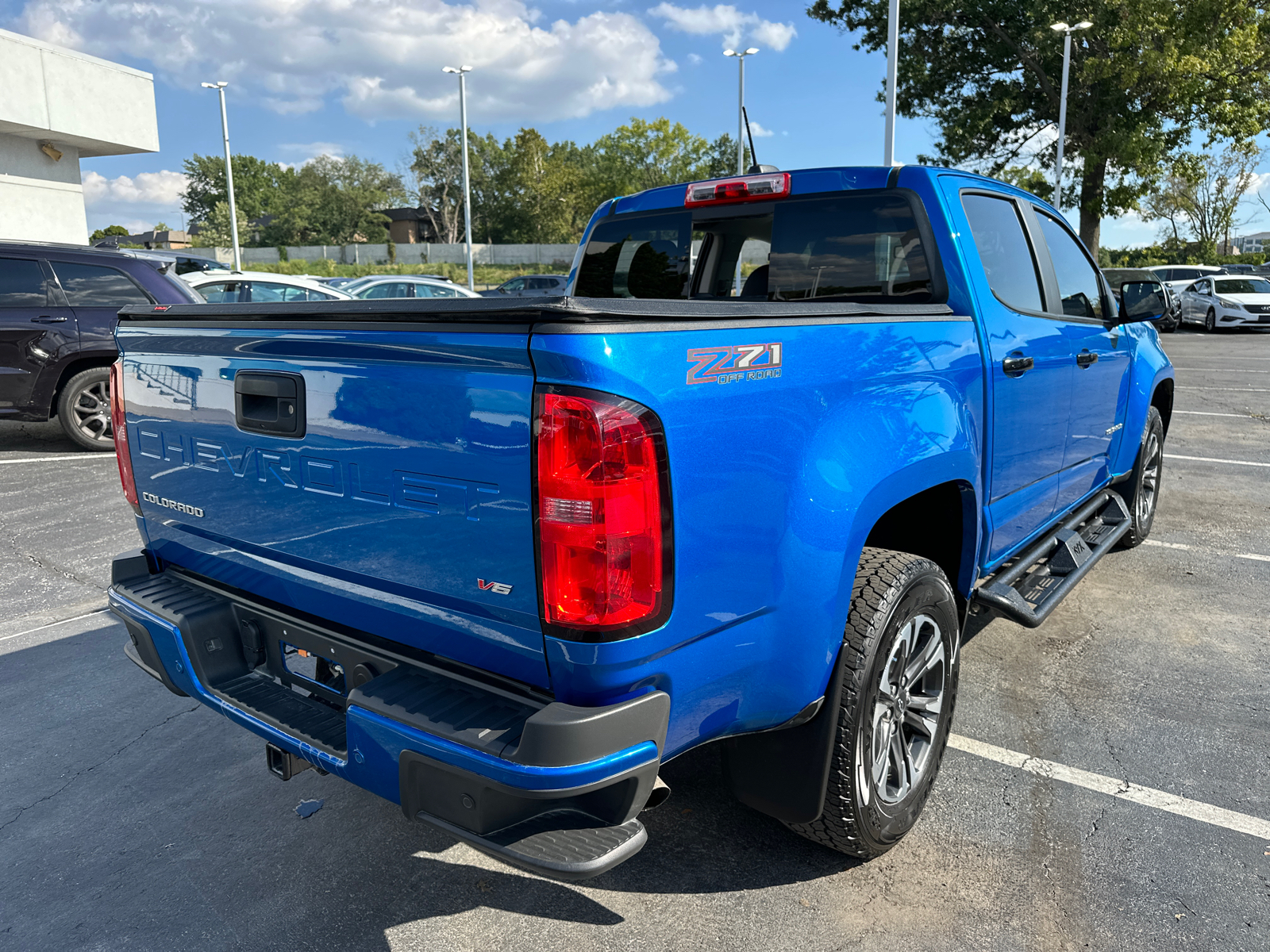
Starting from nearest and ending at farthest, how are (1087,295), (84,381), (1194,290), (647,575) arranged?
(647,575) < (1087,295) < (84,381) < (1194,290)

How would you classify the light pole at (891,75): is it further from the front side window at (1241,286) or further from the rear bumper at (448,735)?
the rear bumper at (448,735)

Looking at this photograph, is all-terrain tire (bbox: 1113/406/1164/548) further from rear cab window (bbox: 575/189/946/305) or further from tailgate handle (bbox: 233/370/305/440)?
tailgate handle (bbox: 233/370/305/440)

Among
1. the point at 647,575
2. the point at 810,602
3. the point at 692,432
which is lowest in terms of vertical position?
the point at 810,602

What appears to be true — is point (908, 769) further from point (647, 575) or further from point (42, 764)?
point (42, 764)

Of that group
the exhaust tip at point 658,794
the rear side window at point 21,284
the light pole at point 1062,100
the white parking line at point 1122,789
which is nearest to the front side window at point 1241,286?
the light pole at point 1062,100

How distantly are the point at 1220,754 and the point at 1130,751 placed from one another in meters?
0.31

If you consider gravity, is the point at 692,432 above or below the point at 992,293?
below

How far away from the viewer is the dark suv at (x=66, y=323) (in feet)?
28.4

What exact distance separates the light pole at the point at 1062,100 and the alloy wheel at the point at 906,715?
26.7m

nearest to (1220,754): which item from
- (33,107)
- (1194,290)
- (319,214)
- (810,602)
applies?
(810,602)

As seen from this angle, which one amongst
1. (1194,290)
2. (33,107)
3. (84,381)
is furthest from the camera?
(1194,290)

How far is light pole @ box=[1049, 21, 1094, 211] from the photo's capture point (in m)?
26.8

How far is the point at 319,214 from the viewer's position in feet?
326

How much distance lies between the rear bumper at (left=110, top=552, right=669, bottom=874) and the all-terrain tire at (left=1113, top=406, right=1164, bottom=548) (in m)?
4.68
